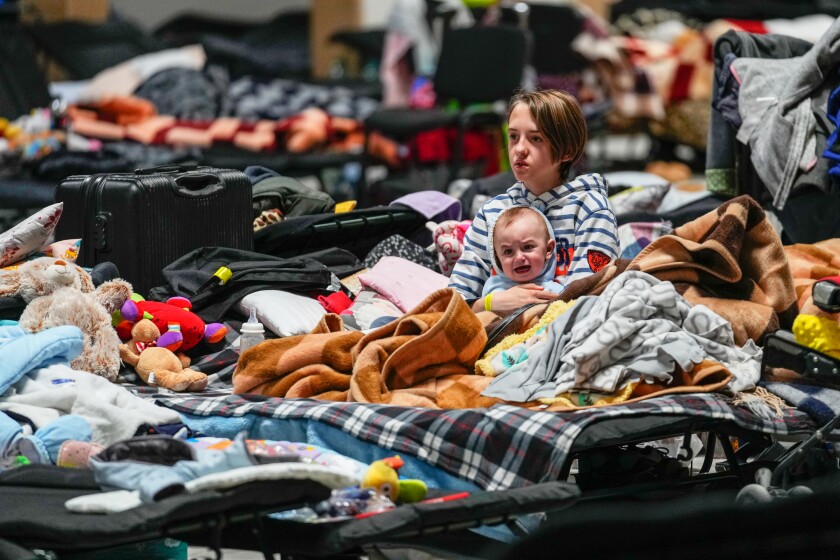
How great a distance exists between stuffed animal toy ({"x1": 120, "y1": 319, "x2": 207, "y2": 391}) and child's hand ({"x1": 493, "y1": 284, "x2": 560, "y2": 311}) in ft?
2.48

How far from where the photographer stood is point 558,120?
347cm

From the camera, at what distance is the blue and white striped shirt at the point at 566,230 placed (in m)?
3.43

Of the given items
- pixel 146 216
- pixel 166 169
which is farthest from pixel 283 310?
pixel 166 169

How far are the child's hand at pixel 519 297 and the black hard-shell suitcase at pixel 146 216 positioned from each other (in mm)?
1042

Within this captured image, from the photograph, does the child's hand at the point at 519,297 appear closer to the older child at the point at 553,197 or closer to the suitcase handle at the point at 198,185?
the older child at the point at 553,197

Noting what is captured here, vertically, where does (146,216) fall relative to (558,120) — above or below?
below

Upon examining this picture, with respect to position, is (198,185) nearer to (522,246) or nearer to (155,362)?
(155,362)

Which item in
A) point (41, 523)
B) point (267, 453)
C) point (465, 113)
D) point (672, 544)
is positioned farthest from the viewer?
point (465, 113)

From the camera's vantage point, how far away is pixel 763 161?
4.41 metres

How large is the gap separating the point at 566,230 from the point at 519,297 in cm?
30

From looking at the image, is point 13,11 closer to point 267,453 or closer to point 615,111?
point 615,111

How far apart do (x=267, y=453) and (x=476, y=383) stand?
24.9 inches

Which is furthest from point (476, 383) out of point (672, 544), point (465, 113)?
point (465, 113)

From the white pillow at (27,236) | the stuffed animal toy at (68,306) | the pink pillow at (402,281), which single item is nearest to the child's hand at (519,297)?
the pink pillow at (402,281)
